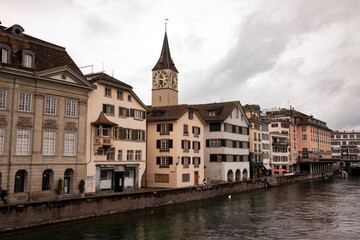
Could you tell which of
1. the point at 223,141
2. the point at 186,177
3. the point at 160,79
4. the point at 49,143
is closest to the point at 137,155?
the point at 186,177

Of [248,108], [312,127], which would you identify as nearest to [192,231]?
[248,108]

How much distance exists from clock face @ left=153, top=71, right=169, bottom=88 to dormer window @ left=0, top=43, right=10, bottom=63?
211 ft

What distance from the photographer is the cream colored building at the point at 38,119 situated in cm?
3503

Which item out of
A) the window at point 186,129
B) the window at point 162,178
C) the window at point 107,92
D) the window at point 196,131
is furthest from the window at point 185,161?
the window at point 107,92

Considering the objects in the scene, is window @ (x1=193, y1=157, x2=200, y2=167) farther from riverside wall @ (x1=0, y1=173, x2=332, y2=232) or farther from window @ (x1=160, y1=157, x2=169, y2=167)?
riverside wall @ (x1=0, y1=173, x2=332, y2=232)

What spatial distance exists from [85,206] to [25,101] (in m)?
12.5

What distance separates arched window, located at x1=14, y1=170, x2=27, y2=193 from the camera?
35500mm

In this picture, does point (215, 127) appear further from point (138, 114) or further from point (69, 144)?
point (69, 144)

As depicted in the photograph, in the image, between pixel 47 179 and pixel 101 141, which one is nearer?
pixel 47 179

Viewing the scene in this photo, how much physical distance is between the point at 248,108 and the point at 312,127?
45.6 metres

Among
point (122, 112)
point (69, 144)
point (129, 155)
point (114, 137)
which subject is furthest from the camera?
point (129, 155)

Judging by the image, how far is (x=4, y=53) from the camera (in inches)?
1414

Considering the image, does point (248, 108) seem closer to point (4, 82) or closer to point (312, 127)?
point (312, 127)

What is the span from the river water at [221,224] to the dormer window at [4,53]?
1725 centimetres
